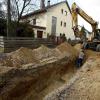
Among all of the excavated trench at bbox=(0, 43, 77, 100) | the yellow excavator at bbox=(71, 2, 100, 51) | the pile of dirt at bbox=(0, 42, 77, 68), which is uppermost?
the yellow excavator at bbox=(71, 2, 100, 51)

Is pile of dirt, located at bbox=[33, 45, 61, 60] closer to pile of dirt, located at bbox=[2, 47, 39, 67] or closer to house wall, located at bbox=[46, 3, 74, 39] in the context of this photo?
pile of dirt, located at bbox=[2, 47, 39, 67]

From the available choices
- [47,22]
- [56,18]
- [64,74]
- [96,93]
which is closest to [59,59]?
[64,74]

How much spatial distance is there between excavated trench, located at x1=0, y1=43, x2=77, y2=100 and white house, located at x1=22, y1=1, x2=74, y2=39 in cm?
1945

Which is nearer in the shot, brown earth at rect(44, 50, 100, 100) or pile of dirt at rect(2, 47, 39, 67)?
brown earth at rect(44, 50, 100, 100)

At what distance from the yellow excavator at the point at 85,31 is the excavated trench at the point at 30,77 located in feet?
15.5

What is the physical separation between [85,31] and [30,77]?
1081cm

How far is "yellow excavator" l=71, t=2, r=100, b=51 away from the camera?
20516mm

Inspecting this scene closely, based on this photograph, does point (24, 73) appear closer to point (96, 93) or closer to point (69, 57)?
point (96, 93)

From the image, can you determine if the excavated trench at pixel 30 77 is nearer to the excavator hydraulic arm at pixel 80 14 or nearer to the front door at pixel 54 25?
the excavator hydraulic arm at pixel 80 14

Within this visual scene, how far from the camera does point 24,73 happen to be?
10945 millimetres

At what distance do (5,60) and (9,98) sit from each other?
335cm

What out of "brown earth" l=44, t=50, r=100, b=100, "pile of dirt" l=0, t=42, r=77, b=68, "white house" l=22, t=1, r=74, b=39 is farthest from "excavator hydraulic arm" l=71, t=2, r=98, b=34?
"white house" l=22, t=1, r=74, b=39

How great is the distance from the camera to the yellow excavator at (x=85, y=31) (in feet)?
67.3

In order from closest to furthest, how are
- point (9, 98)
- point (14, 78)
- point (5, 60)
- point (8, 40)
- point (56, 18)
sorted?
point (9, 98) → point (14, 78) → point (5, 60) → point (8, 40) → point (56, 18)
